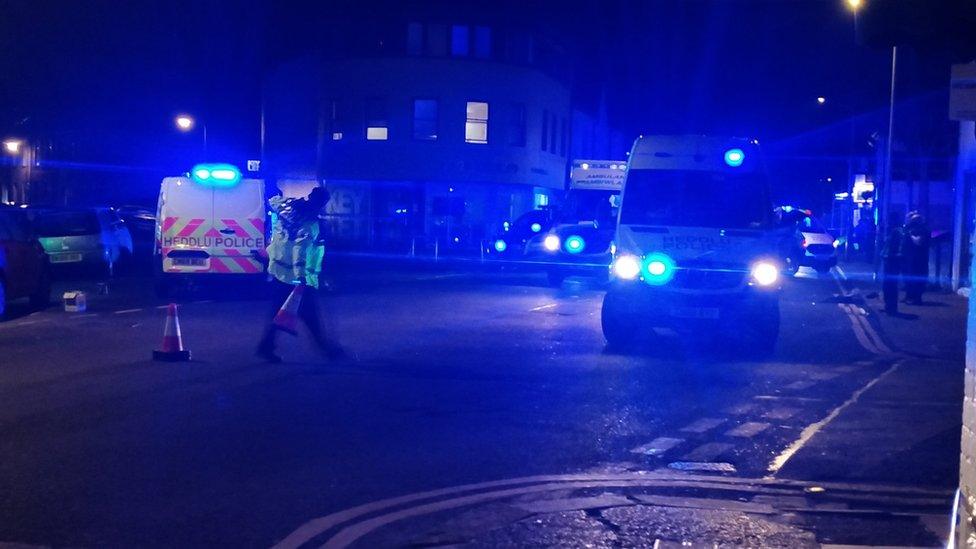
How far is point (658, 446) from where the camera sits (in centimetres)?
874

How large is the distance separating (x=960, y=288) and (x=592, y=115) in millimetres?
41110

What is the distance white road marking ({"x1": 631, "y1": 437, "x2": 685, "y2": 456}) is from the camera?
8.52m

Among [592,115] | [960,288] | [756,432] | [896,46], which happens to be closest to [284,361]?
[756,432]

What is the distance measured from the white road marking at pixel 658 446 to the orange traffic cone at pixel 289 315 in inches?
206

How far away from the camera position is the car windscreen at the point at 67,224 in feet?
80.3

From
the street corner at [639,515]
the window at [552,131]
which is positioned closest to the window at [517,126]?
the window at [552,131]

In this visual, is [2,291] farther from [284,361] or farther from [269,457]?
[269,457]

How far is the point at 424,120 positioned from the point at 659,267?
115 ft

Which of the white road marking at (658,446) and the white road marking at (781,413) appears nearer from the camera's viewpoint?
the white road marking at (658,446)

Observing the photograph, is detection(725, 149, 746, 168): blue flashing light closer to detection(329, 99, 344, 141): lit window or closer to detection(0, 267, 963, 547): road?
detection(0, 267, 963, 547): road

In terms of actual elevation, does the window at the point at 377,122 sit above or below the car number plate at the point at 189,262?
above

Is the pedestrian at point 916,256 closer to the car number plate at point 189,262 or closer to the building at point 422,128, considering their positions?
the car number plate at point 189,262

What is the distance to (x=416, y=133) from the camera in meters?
48.5

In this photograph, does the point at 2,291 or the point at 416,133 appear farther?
the point at 416,133
